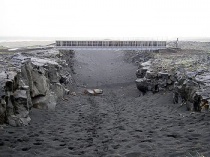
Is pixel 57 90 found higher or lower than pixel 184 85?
lower

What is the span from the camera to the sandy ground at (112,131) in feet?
32.3

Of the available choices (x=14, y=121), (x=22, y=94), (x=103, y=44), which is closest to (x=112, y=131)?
(x=14, y=121)

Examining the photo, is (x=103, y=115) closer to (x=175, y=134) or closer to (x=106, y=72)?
(x=175, y=134)

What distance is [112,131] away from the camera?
13156 millimetres

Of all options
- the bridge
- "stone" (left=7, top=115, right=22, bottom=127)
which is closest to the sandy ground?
"stone" (left=7, top=115, right=22, bottom=127)

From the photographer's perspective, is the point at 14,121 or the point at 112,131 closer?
the point at 14,121

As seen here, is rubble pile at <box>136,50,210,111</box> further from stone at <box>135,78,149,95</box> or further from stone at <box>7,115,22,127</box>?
stone at <box>7,115,22,127</box>

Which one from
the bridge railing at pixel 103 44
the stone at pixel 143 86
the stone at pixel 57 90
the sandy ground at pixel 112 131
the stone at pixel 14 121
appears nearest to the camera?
the sandy ground at pixel 112 131

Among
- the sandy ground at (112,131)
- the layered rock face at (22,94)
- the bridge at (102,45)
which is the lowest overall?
the sandy ground at (112,131)

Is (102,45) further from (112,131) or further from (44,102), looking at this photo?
(112,131)

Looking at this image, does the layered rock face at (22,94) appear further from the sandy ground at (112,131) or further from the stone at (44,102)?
the sandy ground at (112,131)

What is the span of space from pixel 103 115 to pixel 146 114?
2.73 m

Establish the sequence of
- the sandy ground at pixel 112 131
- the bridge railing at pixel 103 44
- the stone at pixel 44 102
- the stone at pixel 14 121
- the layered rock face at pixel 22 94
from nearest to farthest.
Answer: the sandy ground at pixel 112 131 < the stone at pixel 14 121 < the layered rock face at pixel 22 94 < the stone at pixel 44 102 < the bridge railing at pixel 103 44

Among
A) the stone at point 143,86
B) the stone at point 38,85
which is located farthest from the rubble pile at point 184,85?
the stone at point 38,85
